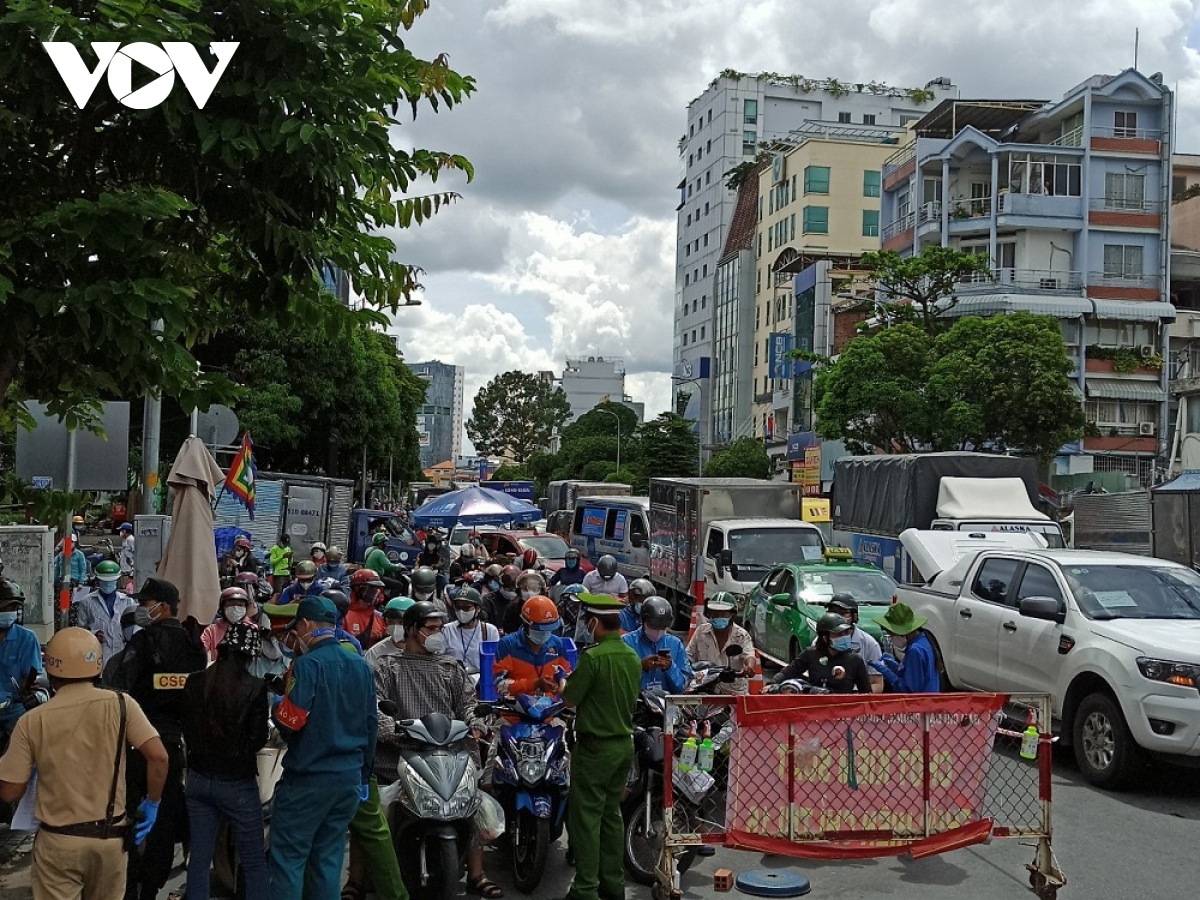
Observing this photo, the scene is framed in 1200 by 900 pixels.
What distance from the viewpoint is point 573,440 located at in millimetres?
101062

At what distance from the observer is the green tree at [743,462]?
199ft

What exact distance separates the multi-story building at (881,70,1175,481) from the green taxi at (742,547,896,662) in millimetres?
32001

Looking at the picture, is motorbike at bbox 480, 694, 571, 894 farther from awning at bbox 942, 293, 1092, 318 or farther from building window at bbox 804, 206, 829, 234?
building window at bbox 804, 206, 829, 234

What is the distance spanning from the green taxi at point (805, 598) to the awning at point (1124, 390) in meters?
34.2

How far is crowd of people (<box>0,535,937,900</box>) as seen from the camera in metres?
5.03

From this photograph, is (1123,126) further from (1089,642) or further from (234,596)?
(234,596)

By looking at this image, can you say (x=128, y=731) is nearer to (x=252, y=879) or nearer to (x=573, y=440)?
(x=252, y=879)

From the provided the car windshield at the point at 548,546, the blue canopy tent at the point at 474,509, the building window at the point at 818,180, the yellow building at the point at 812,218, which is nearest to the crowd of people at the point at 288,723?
the blue canopy tent at the point at 474,509

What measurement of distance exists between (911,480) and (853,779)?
14.3m

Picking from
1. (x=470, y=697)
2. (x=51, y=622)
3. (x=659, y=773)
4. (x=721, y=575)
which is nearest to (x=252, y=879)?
(x=470, y=697)

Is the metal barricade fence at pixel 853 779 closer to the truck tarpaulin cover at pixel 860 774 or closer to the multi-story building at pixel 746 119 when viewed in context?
the truck tarpaulin cover at pixel 860 774

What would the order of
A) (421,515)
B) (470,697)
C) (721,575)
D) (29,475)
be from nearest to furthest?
(470,697) < (29,475) < (721,575) < (421,515)

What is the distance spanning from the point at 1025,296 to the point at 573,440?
5766 cm

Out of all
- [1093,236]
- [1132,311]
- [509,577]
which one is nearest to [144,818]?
[509,577]
